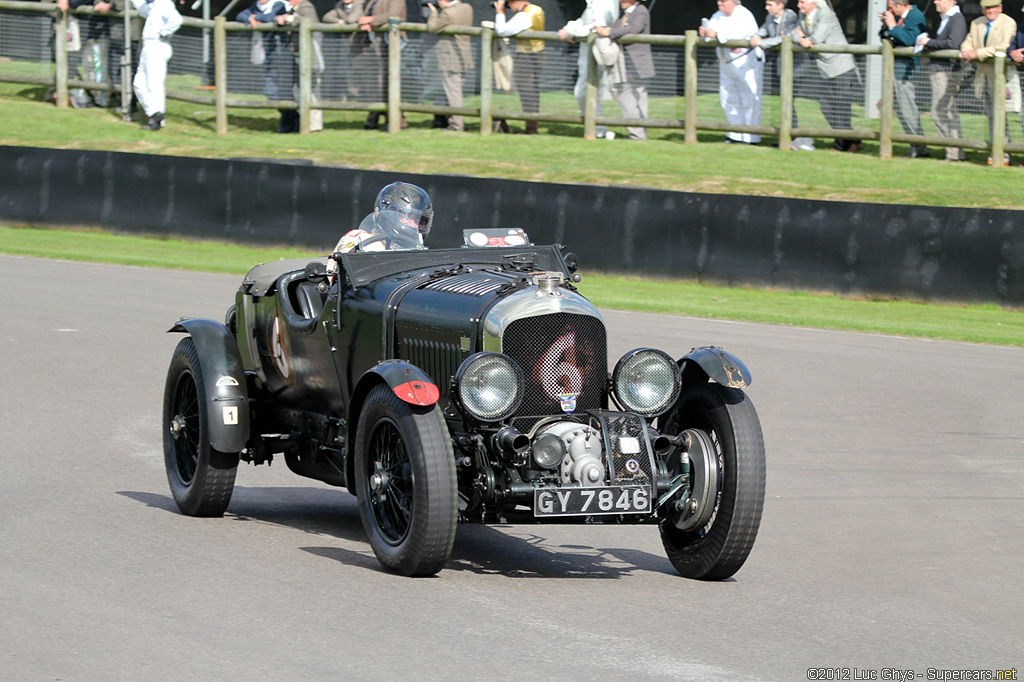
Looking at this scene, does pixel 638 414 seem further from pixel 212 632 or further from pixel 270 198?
pixel 270 198

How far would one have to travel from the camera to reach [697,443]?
651 centimetres

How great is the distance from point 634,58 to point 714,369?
15844mm

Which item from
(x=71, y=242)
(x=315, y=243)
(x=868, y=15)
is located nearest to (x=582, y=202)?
(x=315, y=243)

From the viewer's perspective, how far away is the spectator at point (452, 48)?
23.0m

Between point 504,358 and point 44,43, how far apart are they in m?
22.3

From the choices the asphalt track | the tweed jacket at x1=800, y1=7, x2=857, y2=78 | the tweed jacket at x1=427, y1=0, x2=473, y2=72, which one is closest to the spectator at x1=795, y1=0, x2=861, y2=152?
the tweed jacket at x1=800, y1=7, x2=857, y2=78

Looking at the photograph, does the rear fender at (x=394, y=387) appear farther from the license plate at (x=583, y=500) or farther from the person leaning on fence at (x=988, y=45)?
the person leaning on fence at (x=988, y=45)

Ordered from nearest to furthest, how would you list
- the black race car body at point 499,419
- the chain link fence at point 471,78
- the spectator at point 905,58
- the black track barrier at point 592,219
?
the black race car body at point 499,419 < the black track barrier at point 592,219 < the spectator at point 905,58 < the chain link fence at point 471,78

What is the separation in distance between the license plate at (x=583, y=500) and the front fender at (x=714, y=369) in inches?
26.9

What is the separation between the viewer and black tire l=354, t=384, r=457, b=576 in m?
6.04

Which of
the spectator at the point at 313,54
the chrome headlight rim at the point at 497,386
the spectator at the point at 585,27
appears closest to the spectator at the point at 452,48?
the spectator at the point at 585,27

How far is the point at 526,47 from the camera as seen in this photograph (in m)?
22.5

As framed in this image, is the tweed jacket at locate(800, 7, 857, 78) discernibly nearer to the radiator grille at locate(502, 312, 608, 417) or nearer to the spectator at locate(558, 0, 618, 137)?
the spectator at locate(558, 0, 618, 137)

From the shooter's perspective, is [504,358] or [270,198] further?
[270,198]
